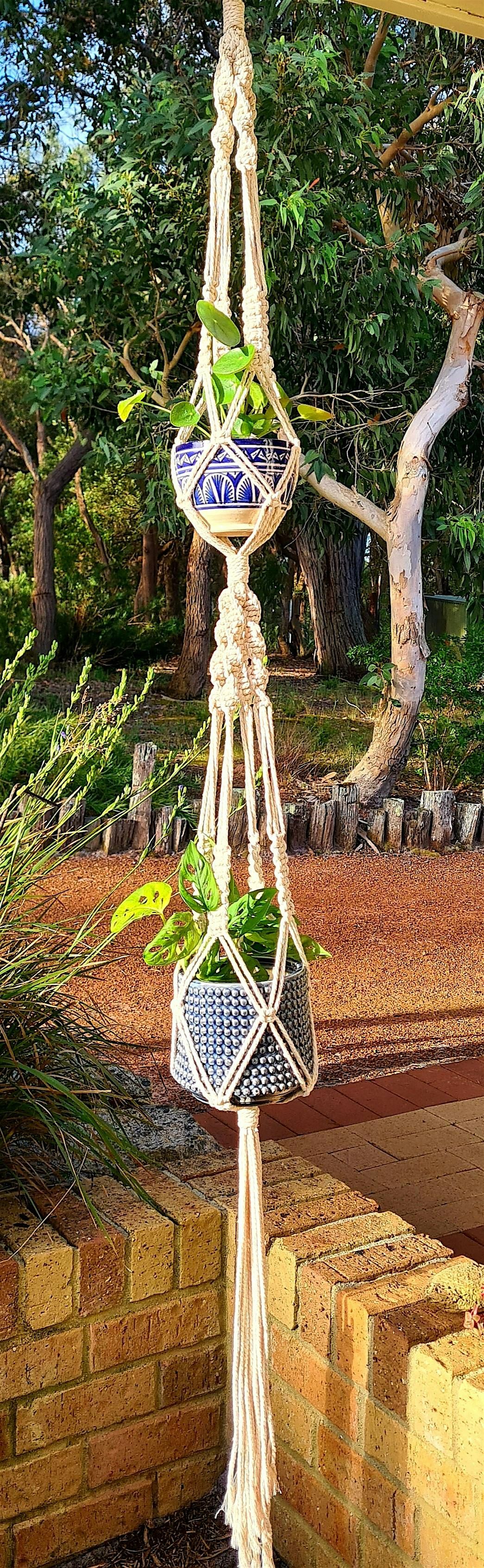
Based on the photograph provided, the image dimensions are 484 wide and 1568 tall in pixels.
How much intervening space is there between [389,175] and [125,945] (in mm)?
3938

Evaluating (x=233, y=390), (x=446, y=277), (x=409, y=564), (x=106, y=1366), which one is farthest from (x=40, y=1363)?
(x=446, y=277)

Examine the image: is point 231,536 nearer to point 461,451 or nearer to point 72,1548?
point 72,1548

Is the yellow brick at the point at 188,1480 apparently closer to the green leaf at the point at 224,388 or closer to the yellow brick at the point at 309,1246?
the yellow brick at the point at 309,1246

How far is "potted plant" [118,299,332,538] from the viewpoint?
140cm

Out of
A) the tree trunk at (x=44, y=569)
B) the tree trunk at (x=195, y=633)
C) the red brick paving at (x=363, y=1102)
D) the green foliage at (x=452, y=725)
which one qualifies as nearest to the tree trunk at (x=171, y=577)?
the tree trunk at (x=44, y=569)

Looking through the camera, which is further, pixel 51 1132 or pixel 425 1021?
pixel 425 1021

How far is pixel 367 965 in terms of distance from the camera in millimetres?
4312

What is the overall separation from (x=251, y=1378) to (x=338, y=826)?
4.68 m

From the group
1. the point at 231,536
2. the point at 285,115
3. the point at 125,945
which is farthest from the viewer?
the point at 285,115

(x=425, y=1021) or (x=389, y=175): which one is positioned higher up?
(x=389, y=175)

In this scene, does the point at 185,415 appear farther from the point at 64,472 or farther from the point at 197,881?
the point at 64,472

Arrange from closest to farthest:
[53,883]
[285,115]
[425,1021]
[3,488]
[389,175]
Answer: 1. [425,1021]
2. [53,883]
3. [285,115]
4. [389,175]
5. [3,488]

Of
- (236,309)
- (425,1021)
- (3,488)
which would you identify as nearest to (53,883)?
(425,1021)

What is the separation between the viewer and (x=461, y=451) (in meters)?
7.49
